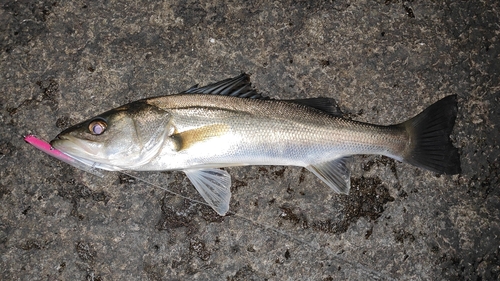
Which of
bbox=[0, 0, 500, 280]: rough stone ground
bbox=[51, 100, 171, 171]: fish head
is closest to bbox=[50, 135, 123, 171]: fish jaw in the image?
bbox=[51, 100, 171, 171]: fish head

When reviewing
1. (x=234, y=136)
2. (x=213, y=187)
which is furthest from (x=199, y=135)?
(x=213, y=187)

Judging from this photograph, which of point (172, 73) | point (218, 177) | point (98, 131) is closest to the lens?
point (98, 131)

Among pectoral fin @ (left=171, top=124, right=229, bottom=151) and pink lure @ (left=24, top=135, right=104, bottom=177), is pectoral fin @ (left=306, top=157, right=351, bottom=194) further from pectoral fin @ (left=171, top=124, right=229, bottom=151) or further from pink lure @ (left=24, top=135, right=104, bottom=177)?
pink lure @ (left=24, top=135, right=104, bottom=177)

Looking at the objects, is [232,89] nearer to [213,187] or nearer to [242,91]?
[242,91]

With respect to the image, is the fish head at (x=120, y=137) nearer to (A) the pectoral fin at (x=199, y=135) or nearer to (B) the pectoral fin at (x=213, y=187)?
(A) the pectoral fin at (x=199, y=135)

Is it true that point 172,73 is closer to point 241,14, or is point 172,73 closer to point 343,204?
point 241,14

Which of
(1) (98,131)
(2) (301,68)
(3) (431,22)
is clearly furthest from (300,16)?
(1) (98,131)
